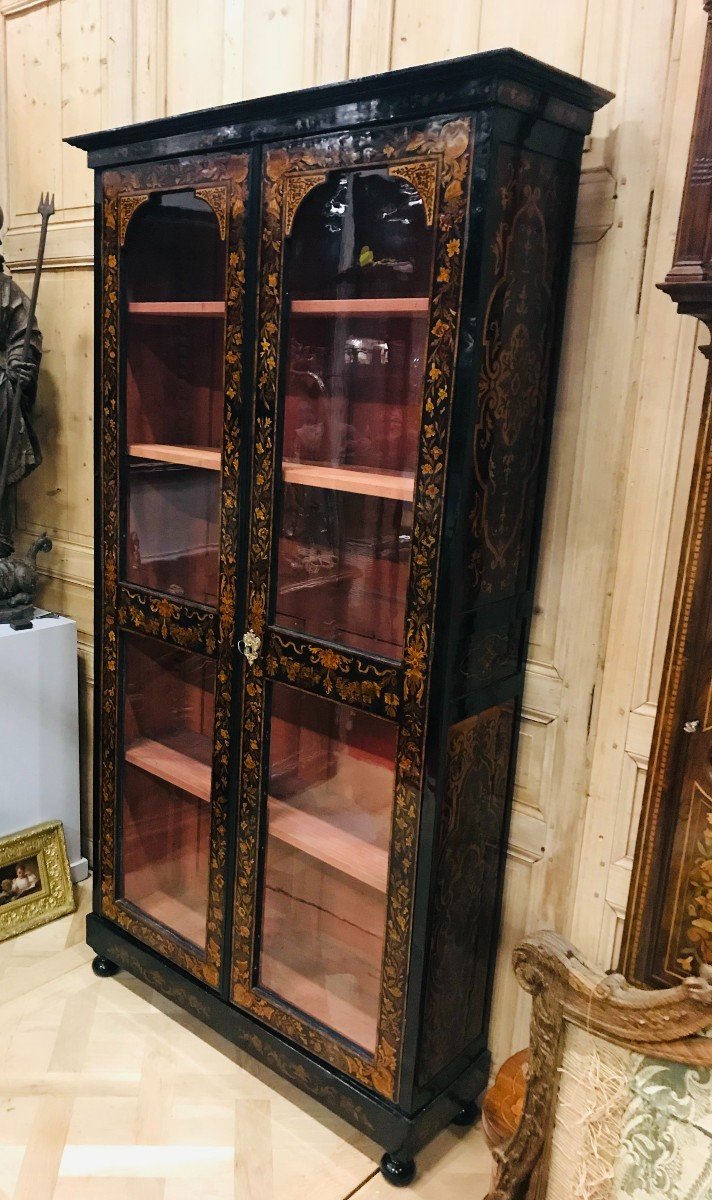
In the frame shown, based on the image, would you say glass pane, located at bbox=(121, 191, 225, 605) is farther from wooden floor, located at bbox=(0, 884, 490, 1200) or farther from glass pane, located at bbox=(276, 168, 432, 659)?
wooden floor, located at bbox=(0, 884, 490, 1200)

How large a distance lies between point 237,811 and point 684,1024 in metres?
1.03

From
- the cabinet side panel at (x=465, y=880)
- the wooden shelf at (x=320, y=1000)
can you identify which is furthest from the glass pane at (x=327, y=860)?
the cabinet side panel at (x=465, y=880)

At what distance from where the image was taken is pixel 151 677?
88.6 inches

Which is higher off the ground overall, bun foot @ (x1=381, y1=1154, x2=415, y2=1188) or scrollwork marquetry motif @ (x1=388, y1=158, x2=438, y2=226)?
scrollwork marquetry motif @ (x1=388, y1=158, x2=438, y2=226)

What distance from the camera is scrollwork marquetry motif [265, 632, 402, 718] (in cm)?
172

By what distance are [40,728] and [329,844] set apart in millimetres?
1192

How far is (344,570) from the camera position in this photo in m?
1.86

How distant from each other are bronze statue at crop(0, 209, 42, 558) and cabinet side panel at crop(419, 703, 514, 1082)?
1.59 meters

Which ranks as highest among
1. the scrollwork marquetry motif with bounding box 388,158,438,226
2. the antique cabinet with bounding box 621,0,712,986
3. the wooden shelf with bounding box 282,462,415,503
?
the scrollwork marquetry motif with bounding box 388,158,438,226

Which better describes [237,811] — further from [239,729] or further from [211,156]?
[211,156]

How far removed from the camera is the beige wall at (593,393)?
1623 millimetres

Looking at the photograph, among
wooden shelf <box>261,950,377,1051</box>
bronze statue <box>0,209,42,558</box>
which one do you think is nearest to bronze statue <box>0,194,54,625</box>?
bronze statue <box>0,209,42,558</box>

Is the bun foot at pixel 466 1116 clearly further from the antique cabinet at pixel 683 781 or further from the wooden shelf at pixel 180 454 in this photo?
the wooden shelf at pixel 180 454

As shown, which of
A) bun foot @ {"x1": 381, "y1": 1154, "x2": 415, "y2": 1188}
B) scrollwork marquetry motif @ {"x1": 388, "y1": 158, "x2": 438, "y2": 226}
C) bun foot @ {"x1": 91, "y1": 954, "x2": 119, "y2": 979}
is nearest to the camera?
scrollwork marquetry motif @ {"x1": 388, "y1": 158, "x2": 438, "y2": 226}
